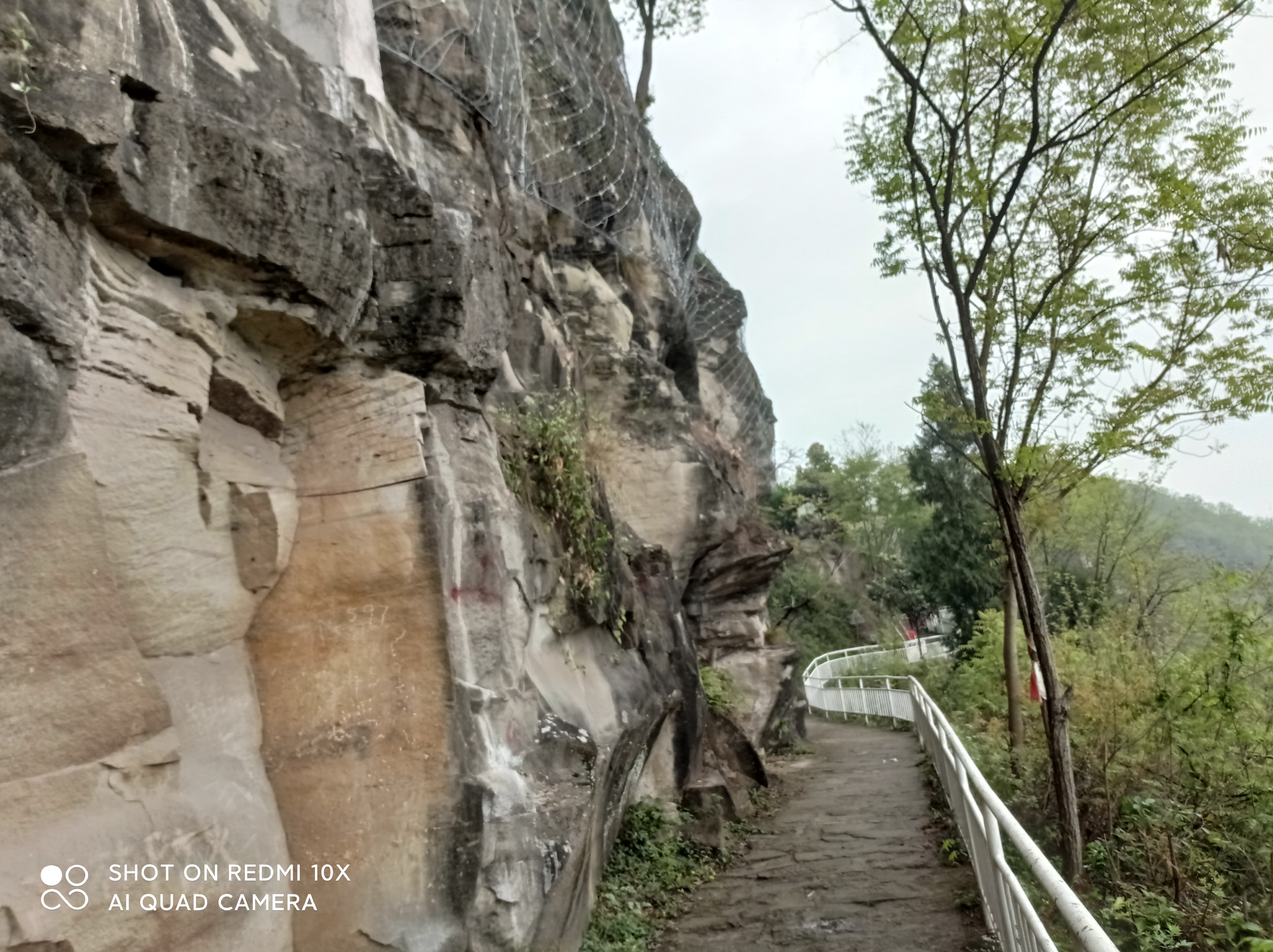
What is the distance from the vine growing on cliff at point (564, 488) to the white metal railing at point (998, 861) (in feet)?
8.99

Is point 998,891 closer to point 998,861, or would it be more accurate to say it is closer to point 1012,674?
point 998,861

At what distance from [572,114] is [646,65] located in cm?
985

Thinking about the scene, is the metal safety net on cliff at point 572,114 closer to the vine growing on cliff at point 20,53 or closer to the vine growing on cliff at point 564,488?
the vine growing on cliff at point 564,488

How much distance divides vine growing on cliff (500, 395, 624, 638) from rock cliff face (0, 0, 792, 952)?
180 millimetres

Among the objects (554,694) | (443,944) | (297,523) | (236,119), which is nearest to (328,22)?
(236,119)

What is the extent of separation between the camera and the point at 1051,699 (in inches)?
256

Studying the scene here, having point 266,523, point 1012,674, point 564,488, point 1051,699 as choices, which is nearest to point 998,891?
point 1051,699

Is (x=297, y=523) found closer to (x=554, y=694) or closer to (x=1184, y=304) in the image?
(x=554, y=694)

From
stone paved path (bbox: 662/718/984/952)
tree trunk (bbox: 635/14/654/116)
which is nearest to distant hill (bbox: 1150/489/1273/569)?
tree trunk (bbox: 635/14/654/116)

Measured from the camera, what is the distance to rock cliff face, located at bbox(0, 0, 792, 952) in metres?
3.11

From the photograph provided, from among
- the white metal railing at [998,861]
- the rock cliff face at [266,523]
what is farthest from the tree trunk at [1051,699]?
the rock cliff face at [266,523]

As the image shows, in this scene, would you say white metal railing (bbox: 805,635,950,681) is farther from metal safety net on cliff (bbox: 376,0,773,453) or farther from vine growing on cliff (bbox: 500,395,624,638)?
vine growing on cliff (bbox: 500,395,624,638)

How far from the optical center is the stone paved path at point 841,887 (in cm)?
525

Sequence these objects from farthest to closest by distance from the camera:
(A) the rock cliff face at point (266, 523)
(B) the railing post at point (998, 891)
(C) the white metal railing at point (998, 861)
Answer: (B) the railing post at point (998, 891), (A) the rock cliff face at point (266, 523), (C) the white metal railing at point (998, 861)
